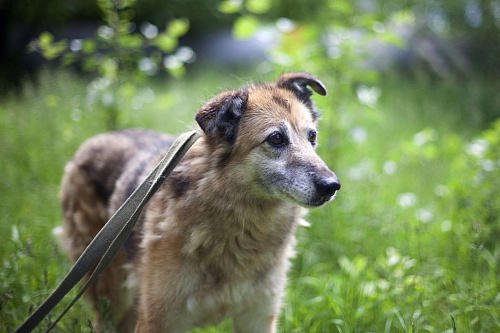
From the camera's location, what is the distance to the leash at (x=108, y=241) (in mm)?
1774

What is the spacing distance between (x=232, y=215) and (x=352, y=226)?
2.12 m

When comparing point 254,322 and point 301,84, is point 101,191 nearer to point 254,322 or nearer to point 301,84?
point 254,322

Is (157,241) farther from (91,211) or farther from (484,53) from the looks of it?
(484,53)

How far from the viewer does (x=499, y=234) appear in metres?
3.44

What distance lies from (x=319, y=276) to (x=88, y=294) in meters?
1.96

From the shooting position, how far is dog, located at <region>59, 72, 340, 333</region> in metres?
2.26

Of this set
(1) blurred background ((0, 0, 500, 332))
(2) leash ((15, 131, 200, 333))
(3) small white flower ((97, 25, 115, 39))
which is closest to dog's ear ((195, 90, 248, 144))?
(2) leash ((15, 131, 200, 333))

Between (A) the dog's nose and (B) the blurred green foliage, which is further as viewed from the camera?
(B) the blurred green foliage

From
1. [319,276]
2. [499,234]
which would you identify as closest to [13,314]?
[319,276]

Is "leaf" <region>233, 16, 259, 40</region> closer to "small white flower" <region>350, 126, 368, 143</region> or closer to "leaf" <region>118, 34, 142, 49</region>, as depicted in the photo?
"leaf" <region>118, 34, 142, 49</region>

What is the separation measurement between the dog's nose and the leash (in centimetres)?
78

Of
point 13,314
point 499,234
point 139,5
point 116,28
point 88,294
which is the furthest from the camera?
point 139,5

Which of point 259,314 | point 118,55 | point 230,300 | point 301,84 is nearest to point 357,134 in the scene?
point 301,84

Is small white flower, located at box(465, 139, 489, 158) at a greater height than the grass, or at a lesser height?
greater
